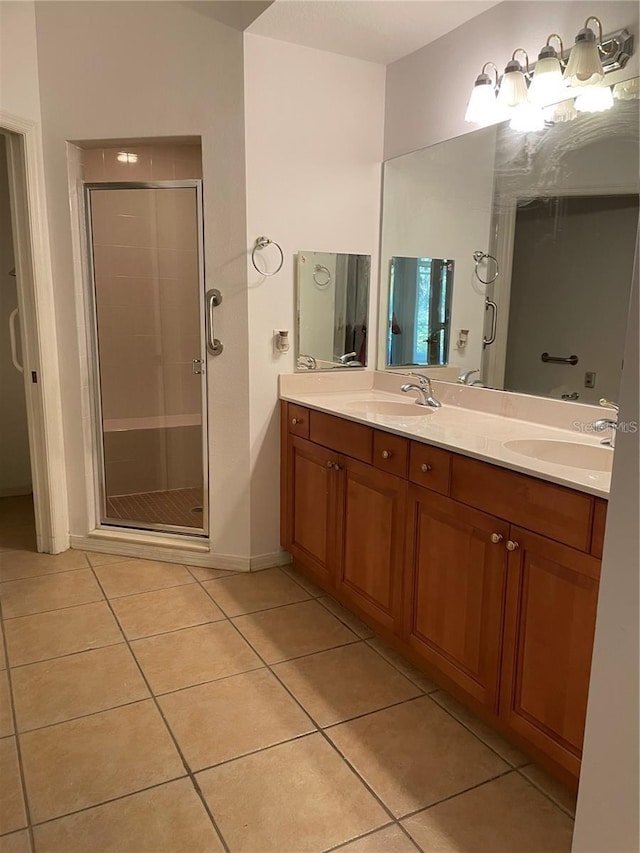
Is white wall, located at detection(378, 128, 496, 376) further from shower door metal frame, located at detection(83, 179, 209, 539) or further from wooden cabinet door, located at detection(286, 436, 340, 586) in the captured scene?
shower door metal frame, located at detection(83, 179, 209, 539)

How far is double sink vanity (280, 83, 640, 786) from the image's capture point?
5.49 feet

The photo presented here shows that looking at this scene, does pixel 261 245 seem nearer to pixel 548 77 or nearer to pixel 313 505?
pixel 313 505

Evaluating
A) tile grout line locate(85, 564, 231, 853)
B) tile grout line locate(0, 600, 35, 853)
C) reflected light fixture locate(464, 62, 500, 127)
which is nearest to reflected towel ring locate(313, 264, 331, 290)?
reflected light fixture locate(464, 62, 500, 127)

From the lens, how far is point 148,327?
13.5ft

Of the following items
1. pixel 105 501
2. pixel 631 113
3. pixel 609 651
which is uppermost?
pixel 631 113

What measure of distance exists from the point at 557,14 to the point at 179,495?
3.10m

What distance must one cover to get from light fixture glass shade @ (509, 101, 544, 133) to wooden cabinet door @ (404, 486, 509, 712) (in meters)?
1.37

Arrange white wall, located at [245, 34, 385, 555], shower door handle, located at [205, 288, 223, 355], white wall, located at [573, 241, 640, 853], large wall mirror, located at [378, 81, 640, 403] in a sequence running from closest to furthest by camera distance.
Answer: white wall, located at [573, 241, 640, 853] → large wall mirror, located at [378, 81, 640, 403] → white wall, located at [245, 34, 385, 555] → shower door handle, located at [205, 288, 223, 355]

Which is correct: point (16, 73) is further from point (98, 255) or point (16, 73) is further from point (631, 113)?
point (631, 113)

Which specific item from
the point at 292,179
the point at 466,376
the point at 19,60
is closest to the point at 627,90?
the point at 466,376

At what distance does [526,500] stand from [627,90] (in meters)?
1.33

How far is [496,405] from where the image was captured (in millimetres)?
2516

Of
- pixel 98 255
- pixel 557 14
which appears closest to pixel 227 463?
pixel 98 255

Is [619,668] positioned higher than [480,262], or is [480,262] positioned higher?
[480,262]
